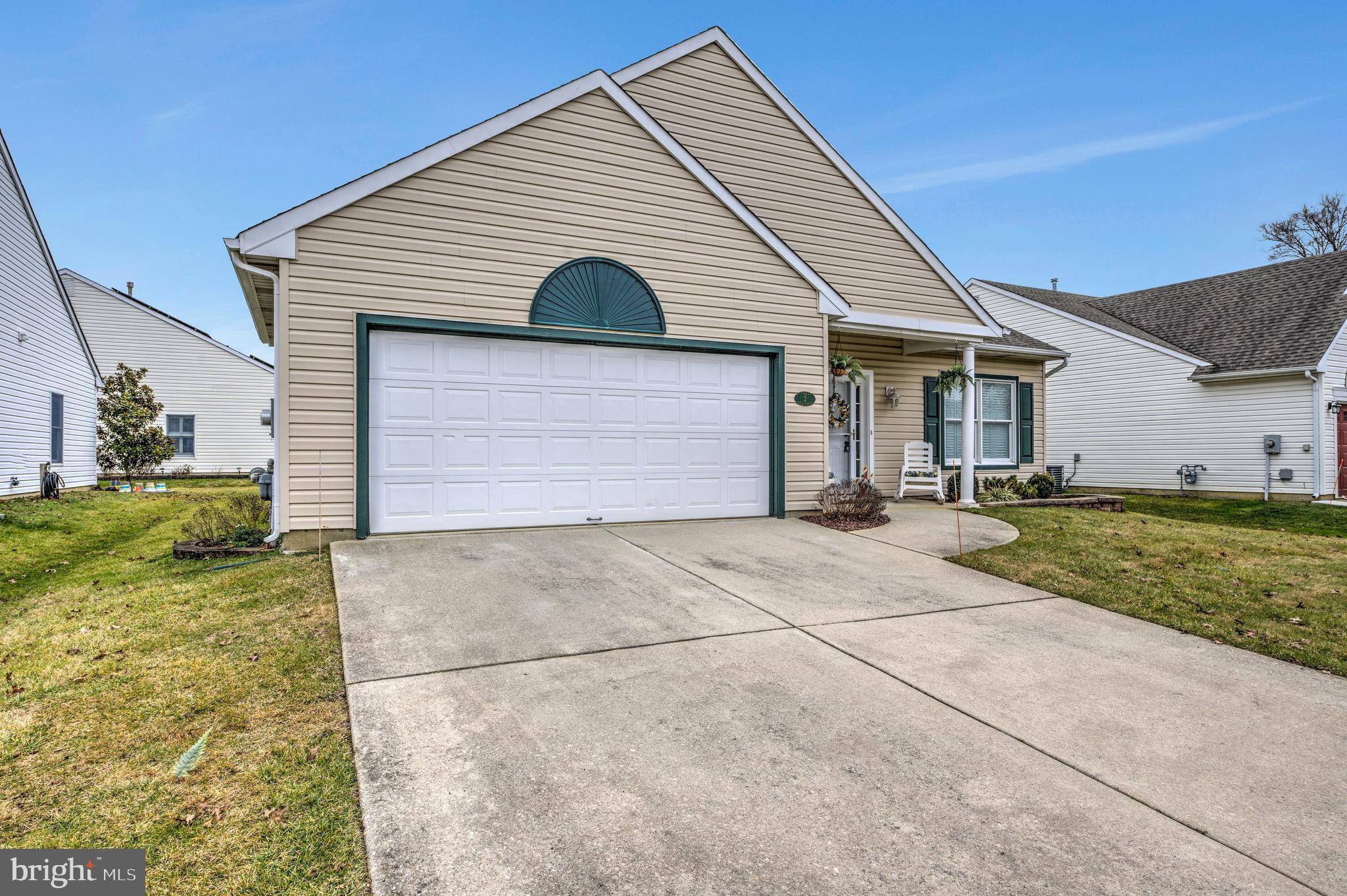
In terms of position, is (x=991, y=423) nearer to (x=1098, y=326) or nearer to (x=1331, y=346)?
(x=1098, y=326)

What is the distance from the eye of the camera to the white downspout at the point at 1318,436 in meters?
15.5

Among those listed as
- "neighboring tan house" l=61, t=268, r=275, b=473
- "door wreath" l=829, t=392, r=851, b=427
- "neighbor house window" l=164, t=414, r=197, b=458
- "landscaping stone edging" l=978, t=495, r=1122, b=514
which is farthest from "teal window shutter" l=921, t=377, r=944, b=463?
"neighbor house window" l=164, t=414, r=197, b=458

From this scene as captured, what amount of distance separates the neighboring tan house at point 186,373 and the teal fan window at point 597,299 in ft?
63.8

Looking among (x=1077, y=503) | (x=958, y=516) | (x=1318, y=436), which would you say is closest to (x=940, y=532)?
(x=958, y=516)

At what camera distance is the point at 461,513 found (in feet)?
25.2

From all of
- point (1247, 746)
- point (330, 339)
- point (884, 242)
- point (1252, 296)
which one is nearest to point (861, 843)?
point (1247, 746)

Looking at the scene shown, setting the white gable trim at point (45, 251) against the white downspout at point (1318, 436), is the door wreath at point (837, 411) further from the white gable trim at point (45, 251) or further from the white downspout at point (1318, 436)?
the white gable trim at point (45, 251)

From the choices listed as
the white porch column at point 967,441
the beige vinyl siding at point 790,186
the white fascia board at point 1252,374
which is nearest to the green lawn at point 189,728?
the beige vinyl siding at point 790,186

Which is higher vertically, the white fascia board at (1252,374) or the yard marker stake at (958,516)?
the white fascia board at (1252,374)

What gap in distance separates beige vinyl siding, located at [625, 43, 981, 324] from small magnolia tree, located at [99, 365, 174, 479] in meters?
19.2

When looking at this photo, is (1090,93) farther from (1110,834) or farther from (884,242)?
(1110,834)

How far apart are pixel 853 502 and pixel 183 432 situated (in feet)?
79.2

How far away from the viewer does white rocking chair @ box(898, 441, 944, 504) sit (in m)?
11.8

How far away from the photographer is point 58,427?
16531 millimetres
